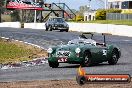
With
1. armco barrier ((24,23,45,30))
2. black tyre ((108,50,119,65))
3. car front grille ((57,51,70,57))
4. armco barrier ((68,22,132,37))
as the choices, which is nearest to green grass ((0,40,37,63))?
black tyre ((108,50,119,65))

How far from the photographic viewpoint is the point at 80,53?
19.0 meters

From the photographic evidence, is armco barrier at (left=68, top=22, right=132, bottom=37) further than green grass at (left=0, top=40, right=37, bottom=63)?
Yes

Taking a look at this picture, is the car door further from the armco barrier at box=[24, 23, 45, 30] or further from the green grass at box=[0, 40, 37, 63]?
the armco barrier at box=[24, 23, 45, 30]

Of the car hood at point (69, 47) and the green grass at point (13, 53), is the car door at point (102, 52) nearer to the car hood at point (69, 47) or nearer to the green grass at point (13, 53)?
the car hood at point (69, 47)

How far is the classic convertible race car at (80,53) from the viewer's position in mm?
18938

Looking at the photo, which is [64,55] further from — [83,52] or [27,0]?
[27,0]

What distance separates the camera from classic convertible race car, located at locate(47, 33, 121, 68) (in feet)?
62.1

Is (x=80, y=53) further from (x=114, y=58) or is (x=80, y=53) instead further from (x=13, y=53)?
(x=13, y=53)

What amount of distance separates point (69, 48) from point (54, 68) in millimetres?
880

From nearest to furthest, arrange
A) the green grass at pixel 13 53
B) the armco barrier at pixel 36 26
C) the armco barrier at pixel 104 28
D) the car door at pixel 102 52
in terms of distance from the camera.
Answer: the car door at pixel 102 52, the green grass at pixel 13 53, the armco barrier at pixel 104 28, the armco barrier at pixel 36 26

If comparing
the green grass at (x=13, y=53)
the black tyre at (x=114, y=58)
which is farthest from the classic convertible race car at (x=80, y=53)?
the green grass at (x=13, y=53)

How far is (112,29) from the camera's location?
5197cm

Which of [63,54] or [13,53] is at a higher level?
[63,54]

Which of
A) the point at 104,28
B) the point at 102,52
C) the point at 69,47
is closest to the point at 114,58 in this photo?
the point at 102,52
